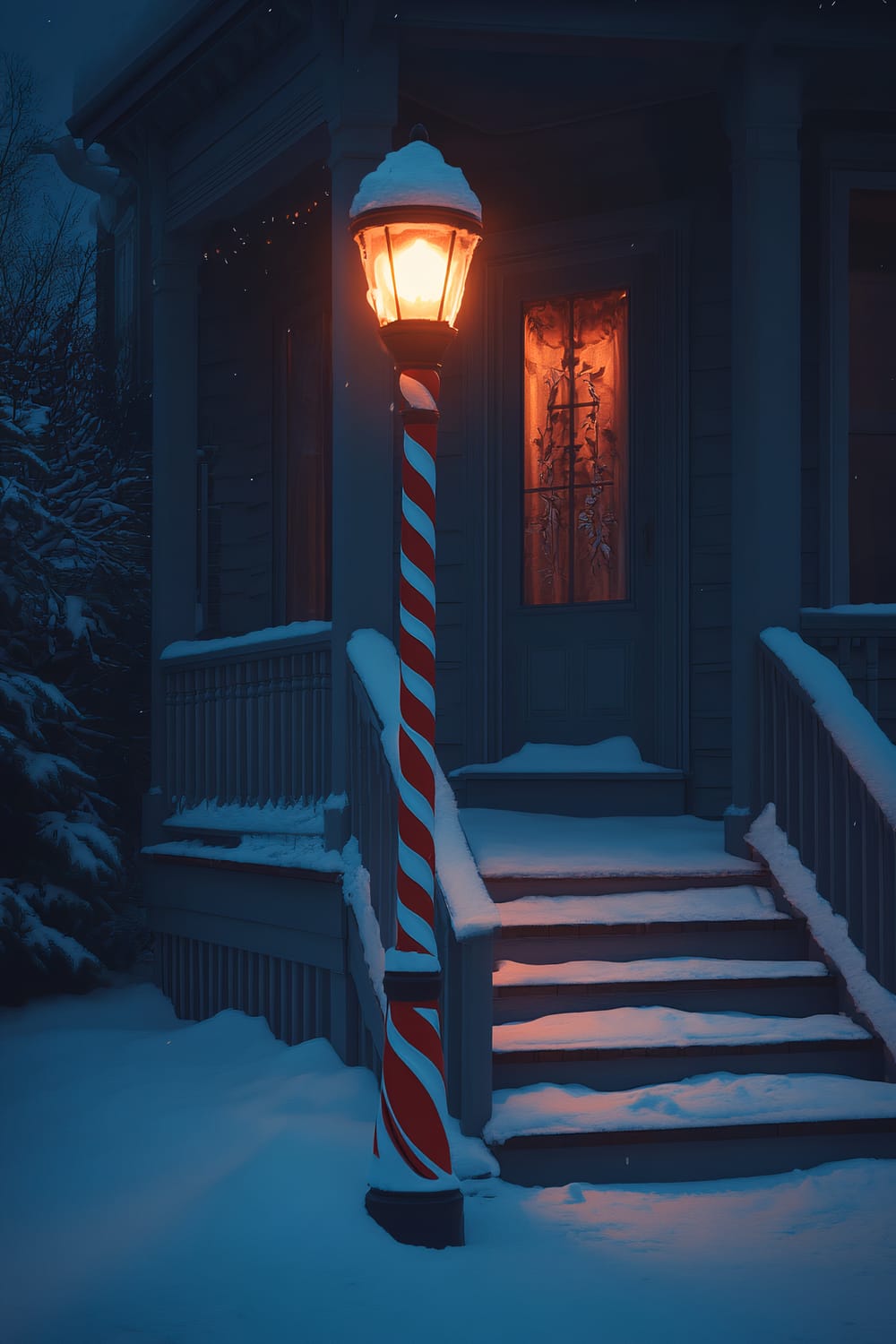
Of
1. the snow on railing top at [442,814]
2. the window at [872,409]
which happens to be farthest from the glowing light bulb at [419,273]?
the window at [872,409]

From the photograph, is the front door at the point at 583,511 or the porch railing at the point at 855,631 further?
the front door at the point at 583,511

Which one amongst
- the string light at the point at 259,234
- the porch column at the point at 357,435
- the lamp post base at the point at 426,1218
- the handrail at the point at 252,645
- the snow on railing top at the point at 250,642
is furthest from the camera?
the string light at the point at 259,234

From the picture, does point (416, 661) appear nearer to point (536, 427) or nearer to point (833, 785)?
point (833, 785)

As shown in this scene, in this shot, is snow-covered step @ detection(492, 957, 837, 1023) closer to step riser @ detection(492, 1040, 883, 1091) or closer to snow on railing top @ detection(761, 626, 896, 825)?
step riser @ detection(492, 1040, 883, 1091)

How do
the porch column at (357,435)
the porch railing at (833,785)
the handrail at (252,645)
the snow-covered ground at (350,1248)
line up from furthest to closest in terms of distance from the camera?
1. the handrail at (252,645)
2. the porch column at (357,435)
3. the porch railing at (833,785)
4. the snow-covered ground at (350,1248)

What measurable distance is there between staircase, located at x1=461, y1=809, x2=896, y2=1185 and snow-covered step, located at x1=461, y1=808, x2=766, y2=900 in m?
0.01

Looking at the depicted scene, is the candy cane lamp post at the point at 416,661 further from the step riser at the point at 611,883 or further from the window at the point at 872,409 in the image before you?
the window at the point at 872,409

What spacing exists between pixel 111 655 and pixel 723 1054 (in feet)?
17.1

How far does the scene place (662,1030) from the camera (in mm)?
5172

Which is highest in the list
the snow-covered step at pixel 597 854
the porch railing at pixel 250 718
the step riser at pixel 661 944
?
the porch railing at pixel 250 718

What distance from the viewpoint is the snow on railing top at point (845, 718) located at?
5270mm

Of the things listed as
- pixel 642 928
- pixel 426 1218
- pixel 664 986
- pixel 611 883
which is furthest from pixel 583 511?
pixel 426 1218

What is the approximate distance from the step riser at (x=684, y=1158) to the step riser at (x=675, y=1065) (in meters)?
0.34

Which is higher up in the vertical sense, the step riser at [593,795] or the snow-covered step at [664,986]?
the step riser at [593,795]
